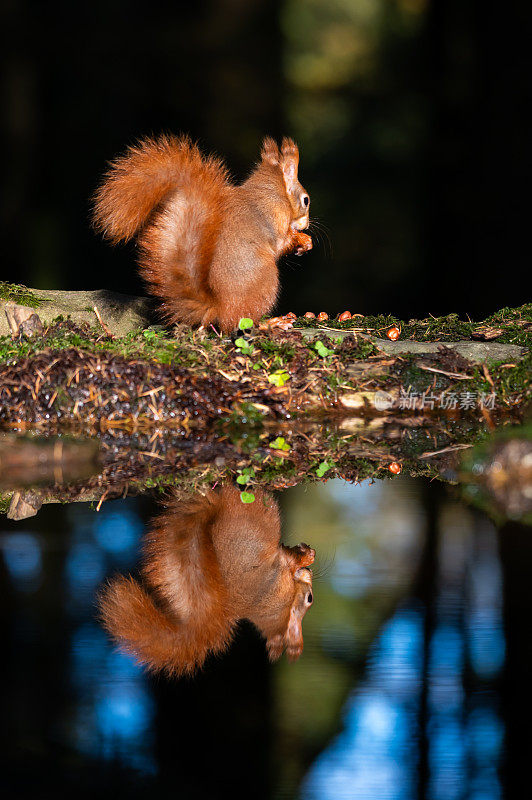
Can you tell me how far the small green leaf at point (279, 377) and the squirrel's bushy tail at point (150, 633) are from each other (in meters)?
2.06

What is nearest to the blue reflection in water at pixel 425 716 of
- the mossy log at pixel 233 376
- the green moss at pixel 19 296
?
the mossy log at pixel 233 376

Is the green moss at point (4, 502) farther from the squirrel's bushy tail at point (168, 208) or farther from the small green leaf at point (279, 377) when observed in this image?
the squirrel's bushy tail at point (168, 208)

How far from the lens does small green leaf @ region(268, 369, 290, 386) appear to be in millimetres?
3537

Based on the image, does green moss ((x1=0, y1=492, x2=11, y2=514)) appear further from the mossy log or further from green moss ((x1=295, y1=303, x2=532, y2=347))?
green moss ((x1=295, y1=303, x2=532, y2=347))

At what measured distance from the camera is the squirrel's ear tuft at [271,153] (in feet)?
13.5

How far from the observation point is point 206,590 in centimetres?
152

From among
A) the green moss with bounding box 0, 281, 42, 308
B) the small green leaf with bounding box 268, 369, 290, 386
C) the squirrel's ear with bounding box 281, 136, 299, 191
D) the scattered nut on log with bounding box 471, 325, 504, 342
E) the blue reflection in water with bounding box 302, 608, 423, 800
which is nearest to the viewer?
the blue reflection in water with bounding box 302, 608, 423, 800

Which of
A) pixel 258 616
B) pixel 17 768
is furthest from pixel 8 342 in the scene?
pixel 17 768

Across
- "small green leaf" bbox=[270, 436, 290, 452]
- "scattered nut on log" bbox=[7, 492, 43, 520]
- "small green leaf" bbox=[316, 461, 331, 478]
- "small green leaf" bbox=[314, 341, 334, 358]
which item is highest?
"small green leaf" bbox=[314, 341, 334, 358]

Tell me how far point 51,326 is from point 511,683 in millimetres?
3279

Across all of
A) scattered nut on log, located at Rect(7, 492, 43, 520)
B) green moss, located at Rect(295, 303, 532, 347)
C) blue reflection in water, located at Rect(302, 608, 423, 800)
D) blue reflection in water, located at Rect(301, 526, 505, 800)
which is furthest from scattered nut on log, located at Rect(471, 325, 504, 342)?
blue reflection in water, located at Rect(302, 608, 423, 800)

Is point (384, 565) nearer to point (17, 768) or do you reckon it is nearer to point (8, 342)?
point (17, 768)

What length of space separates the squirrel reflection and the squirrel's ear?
242 cm

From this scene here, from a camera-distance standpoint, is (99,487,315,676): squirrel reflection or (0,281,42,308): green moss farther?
(0,281,42,308): green moss
